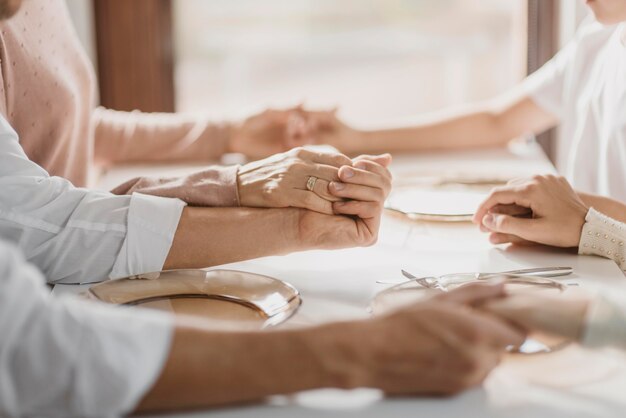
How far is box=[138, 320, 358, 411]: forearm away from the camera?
0.64m

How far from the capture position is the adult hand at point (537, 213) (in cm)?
109

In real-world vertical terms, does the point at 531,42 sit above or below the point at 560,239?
above

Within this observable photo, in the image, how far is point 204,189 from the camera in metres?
1.08

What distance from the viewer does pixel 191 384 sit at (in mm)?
644

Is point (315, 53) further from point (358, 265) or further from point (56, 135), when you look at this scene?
point (358, 265)

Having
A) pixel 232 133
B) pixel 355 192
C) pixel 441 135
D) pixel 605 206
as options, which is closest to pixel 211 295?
pixel 355 192

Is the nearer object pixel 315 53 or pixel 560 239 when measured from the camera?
pixel 560 239

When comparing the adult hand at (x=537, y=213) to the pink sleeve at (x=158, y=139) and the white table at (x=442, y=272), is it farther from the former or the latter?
the pink sleeve at (x=158, y=139)

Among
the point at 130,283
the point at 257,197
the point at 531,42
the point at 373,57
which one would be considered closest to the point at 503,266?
the point at 257,197

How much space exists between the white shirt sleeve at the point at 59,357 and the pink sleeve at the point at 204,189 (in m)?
0.45

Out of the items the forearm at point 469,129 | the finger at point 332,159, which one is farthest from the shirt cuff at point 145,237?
the forearm at point 469,129

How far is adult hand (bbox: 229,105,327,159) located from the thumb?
2.44 ft

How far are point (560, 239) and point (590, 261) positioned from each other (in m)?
0.05

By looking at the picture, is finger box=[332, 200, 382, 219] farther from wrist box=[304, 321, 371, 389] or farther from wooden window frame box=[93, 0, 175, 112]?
wooden window frame box=[93, 0, 175, 112]
